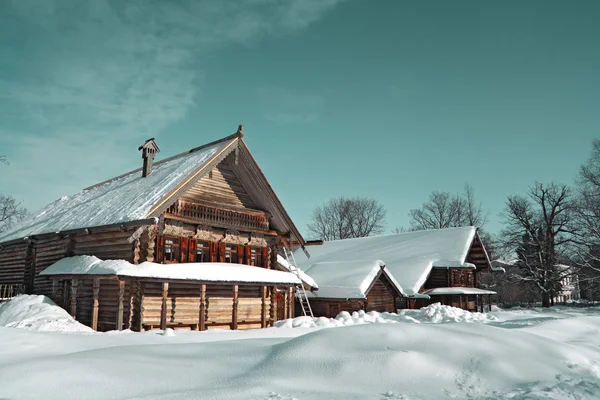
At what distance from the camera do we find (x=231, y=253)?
21812 mm

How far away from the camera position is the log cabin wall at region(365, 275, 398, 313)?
28781 mm

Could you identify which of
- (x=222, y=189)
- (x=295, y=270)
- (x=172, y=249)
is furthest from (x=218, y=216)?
(x=295, y=270)

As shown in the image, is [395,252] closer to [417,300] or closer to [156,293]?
[417,300]

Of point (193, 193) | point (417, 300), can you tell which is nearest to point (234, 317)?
point (193, 193)

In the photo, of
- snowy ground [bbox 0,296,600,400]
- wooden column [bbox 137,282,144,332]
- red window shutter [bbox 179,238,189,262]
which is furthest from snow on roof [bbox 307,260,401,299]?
snowy ground [bbox 0,296,600,400]

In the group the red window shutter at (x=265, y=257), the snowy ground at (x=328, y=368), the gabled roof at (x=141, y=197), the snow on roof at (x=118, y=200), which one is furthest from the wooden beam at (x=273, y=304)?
the snowy ground at (x=328, y=368)

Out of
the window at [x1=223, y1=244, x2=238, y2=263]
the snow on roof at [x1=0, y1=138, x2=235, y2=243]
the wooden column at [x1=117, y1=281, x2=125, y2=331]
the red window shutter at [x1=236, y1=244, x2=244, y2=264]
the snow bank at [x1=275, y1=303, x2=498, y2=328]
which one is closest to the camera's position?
the wooden column at [x1=117, y1=281, x2=125, y2=331]

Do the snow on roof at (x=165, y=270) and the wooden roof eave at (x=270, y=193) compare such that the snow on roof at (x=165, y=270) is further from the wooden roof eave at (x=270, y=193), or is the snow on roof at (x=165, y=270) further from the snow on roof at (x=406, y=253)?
the snow on roof at (x=406, y=253)

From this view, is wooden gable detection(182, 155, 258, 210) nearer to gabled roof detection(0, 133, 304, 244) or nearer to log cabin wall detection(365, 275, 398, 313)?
gabled roof detection(0, 133, 304, 244)

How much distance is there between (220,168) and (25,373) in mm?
15521

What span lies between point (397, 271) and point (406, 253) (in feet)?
12.5

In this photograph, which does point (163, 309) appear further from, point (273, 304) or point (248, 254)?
point (273, 304)

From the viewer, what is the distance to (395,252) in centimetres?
3788

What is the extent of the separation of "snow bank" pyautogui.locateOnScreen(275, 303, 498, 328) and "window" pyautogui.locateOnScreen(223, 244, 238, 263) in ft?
12.4
